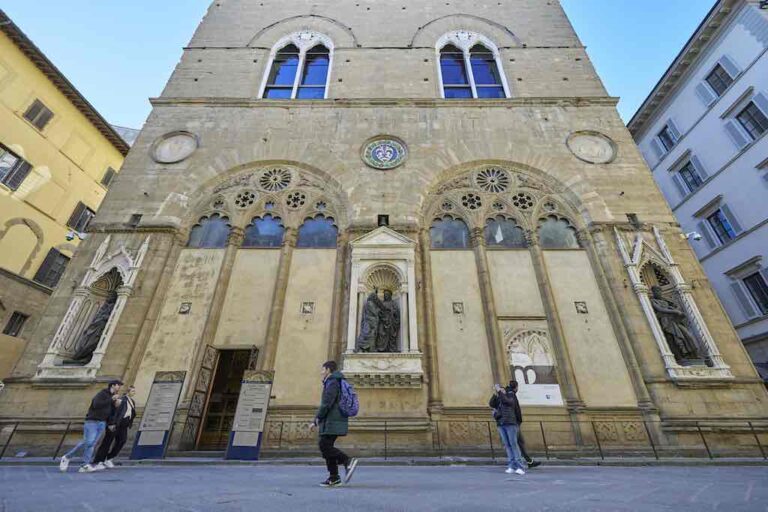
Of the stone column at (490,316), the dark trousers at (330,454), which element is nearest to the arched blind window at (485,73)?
the stone column at (490,316)

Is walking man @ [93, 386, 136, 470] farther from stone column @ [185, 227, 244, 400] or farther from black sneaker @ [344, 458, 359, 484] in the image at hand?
black sneaker @ [344, 458, 359, 484]

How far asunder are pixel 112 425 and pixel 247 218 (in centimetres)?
686

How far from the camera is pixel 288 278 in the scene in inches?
416

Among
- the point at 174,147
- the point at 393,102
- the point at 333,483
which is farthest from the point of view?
the point at 393,102

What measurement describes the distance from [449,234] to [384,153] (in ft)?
12.3

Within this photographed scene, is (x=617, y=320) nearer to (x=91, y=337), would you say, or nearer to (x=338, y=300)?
(x=338, y=300)

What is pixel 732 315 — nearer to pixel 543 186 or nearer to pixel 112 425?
pixel 543 186

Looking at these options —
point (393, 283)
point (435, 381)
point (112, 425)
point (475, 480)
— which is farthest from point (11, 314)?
point (475, 480)

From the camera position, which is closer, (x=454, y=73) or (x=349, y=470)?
(x=349, y=470)

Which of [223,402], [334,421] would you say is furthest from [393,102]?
[334,421]

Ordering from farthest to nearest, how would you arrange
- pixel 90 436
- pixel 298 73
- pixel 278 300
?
pixel 298 73 → pixel 278 300 → pixel 90 436

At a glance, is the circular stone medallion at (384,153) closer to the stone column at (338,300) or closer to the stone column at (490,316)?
the stone column at (338,300)

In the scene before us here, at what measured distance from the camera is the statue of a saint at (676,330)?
9.13 metres

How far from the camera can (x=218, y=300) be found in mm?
10094
